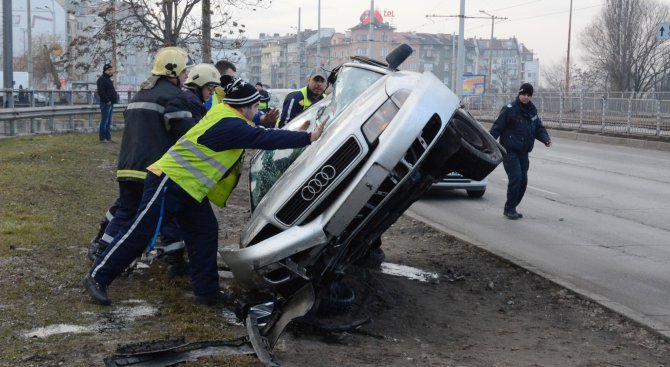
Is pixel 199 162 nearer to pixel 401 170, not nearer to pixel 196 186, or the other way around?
pixel 196 186

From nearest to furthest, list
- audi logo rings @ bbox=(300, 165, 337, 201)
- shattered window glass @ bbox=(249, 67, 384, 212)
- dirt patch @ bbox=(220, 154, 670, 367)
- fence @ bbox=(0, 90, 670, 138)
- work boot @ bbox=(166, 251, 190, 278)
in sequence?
audi logo rings @ bbox=(300, 165, 337, 201) → dirt patch @ bbox=(220, 154, 670, 367) → shattered window glass @ bbox=(249, 67, 384, 212) → work boot @ bbox=(166, 251, 190, 278) → fence @ bbox=(0, 90, 670, 138)

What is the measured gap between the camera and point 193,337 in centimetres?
536

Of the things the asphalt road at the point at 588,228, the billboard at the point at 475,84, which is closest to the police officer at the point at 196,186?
the asphalt road at the point at 588,228

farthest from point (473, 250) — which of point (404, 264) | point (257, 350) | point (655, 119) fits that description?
point (655, 119)

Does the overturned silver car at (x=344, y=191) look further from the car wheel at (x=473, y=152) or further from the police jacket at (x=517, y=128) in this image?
the police jacket at (x=517, y=128)

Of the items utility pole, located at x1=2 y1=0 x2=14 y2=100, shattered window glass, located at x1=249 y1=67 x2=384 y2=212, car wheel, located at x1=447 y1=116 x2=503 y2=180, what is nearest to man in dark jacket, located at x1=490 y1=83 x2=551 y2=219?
shattered window glass, located at x1=249 y1=67 x2=384 y2=212

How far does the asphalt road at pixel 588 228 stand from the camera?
7879 millimetres

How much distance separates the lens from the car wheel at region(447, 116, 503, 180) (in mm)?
5926


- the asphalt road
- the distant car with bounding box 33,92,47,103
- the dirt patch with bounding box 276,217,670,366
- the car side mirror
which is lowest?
the asphalt road

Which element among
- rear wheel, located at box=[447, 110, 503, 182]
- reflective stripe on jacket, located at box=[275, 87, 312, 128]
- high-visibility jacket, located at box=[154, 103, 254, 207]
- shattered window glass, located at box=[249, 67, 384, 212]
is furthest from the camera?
reflective stripe on jacket, located at box=[275, 87, 312, 128]

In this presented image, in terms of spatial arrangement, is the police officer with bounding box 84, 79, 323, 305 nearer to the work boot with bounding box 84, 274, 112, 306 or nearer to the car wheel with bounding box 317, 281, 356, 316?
the work boot with bounding box 84, 274, 112, 306

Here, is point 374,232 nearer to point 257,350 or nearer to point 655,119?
point 257,350

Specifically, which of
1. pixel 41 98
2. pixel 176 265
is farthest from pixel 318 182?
pixel 41 98

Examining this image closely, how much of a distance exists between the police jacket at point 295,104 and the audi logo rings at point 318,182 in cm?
520
